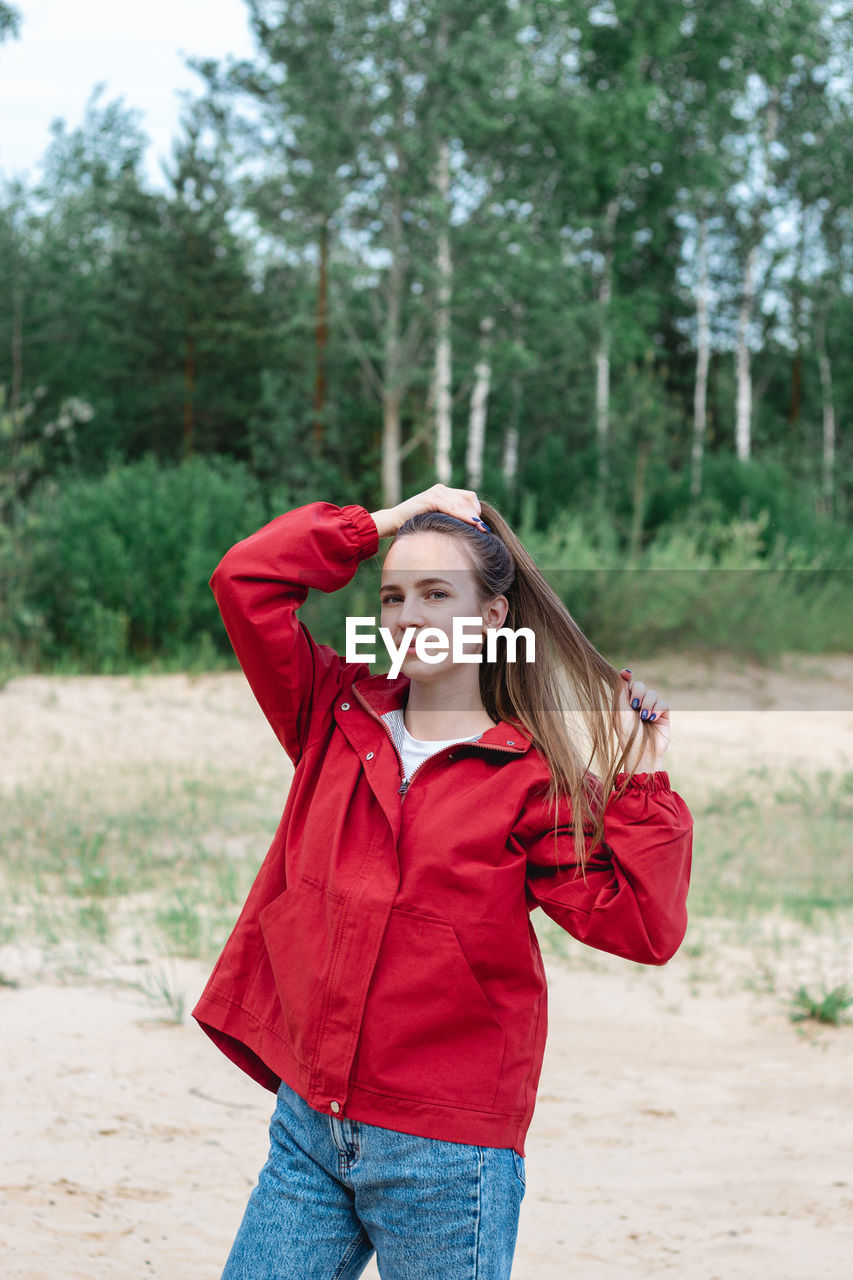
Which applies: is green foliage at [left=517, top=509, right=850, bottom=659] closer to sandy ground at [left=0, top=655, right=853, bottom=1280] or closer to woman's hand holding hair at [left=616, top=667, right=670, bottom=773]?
sandy ground at [left=0, top=655, right=853, bottom=1280]

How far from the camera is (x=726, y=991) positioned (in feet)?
15.9

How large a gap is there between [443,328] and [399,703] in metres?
16.4

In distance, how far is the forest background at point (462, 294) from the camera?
51.6 feet

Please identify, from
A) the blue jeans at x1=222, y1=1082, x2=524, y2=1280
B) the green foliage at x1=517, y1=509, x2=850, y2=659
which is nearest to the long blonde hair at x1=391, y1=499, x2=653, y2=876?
the blue jeans at x1=222, y1=1082, x2=524, y2=1280

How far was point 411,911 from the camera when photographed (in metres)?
1.68

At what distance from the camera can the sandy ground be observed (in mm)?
2879

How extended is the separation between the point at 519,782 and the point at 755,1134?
2.44 m

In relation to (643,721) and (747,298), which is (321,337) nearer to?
(747,298)

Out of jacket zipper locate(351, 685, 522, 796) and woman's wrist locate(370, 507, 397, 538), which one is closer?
jacket zipper locate(351, 685, 522, 796)

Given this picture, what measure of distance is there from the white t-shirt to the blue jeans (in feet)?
1.70

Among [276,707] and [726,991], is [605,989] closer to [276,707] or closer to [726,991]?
[726,991]

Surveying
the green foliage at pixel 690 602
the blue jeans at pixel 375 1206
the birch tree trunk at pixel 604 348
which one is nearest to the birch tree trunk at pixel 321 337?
the birch tree trunk at pixel 604 348

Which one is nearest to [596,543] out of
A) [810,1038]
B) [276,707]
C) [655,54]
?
[655,54]

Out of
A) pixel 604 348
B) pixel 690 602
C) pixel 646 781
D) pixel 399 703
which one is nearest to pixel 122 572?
pixel 690 602
